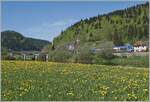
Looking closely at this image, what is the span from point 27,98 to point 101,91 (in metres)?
2.32

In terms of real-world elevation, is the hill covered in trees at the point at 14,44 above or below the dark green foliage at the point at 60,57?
above

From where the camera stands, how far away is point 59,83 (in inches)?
635

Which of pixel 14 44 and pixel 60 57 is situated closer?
pixel 60 57

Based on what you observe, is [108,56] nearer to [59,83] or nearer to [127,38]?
[59,83]

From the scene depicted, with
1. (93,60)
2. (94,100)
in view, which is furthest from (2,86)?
(93,60)

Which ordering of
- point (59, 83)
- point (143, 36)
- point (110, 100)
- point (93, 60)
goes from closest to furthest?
1. point (110, 100)
2. point (59, 83)
3. point (93, 60)
4. point (143, 36)

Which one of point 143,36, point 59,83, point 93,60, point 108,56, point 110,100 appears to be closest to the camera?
point 110,100

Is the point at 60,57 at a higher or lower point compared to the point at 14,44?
lower

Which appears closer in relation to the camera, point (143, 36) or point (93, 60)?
point (93, 60)

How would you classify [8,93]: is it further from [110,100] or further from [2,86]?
[110,100]

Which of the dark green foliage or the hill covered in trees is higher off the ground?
the hill covered in trees

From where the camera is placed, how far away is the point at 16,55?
49.8 metres

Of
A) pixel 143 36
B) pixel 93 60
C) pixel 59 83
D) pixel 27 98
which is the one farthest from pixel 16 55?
pixel 143 36

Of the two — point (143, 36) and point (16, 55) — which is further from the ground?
point (143, 36)
